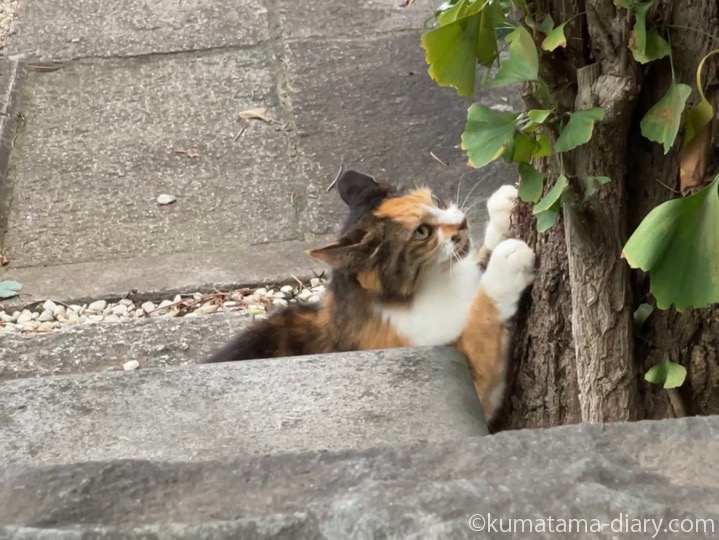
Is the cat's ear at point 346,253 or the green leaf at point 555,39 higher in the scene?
the green leaf at point 555,39

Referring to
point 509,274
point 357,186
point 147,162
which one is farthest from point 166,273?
point 509,274

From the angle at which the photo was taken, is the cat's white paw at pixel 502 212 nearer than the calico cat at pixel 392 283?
Yes

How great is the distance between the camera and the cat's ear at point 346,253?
2.39 metres

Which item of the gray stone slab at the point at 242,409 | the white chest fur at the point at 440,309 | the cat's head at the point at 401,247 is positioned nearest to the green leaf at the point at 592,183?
the gray stone slab at the point at 242,409

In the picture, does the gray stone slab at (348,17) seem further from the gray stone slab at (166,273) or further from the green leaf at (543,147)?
the green leaf at (543,147)

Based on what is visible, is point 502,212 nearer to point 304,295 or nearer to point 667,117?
point 667,117

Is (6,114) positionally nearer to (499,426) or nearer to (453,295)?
(453,295)

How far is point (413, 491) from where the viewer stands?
118 centimetres

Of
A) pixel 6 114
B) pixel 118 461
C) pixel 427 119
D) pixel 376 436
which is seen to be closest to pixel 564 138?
pixel 376 436

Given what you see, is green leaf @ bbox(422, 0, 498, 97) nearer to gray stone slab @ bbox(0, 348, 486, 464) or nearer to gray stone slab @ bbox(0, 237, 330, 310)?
gray stone slab @ bbox(0, 348, 486, 464)

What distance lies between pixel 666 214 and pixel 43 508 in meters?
0.95

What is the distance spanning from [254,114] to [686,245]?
9.72ft

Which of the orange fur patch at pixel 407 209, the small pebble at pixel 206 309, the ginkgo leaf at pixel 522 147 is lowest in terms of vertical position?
the small pebble at pixel 206 309

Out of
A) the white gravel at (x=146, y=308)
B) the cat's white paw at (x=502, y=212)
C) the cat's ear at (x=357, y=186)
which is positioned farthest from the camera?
the white gravel at (x=146, y=308)
